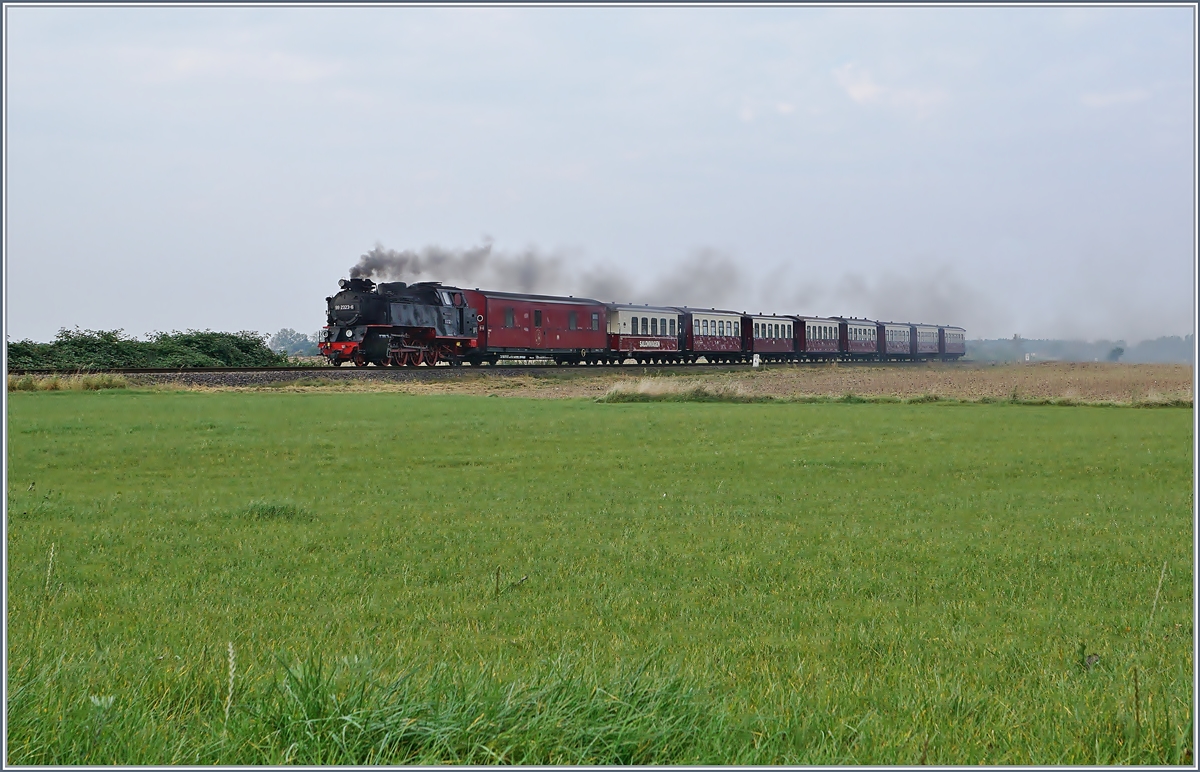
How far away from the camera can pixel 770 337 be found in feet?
189

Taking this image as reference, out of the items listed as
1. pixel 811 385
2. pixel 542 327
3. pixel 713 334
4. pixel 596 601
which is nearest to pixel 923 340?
pixel 713 334

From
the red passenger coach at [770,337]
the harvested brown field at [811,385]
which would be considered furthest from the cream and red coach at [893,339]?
the harvested brown field at [811,385]

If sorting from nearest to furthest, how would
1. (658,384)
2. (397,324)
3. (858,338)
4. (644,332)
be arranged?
(658,384) → (397,324) → (644,332) → (858,338)


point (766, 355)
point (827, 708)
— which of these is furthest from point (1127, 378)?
point (827, 708)

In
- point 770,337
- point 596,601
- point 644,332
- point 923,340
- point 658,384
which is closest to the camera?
point 596,601

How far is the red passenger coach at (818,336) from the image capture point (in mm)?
59688

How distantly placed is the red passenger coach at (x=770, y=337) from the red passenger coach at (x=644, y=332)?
220 inches

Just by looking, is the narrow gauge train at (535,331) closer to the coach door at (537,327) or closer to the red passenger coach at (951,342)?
the coach door at (537,327)

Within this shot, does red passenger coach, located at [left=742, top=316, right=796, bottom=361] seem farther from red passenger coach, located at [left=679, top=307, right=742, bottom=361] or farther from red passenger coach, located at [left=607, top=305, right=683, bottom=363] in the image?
red passenger coach, located at [left=607, top=305, right=683, bottom=363]

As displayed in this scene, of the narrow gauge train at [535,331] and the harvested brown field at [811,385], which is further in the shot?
the narrow gauge train at [535,331]

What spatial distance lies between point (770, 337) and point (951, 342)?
26.0m

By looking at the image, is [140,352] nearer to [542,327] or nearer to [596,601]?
[542,327]

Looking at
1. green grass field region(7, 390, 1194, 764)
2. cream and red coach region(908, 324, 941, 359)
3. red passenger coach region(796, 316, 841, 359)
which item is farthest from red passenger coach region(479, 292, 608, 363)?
cream and red coach region(908, 324, 941, 359)

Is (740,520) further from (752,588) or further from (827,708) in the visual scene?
(827,708)
